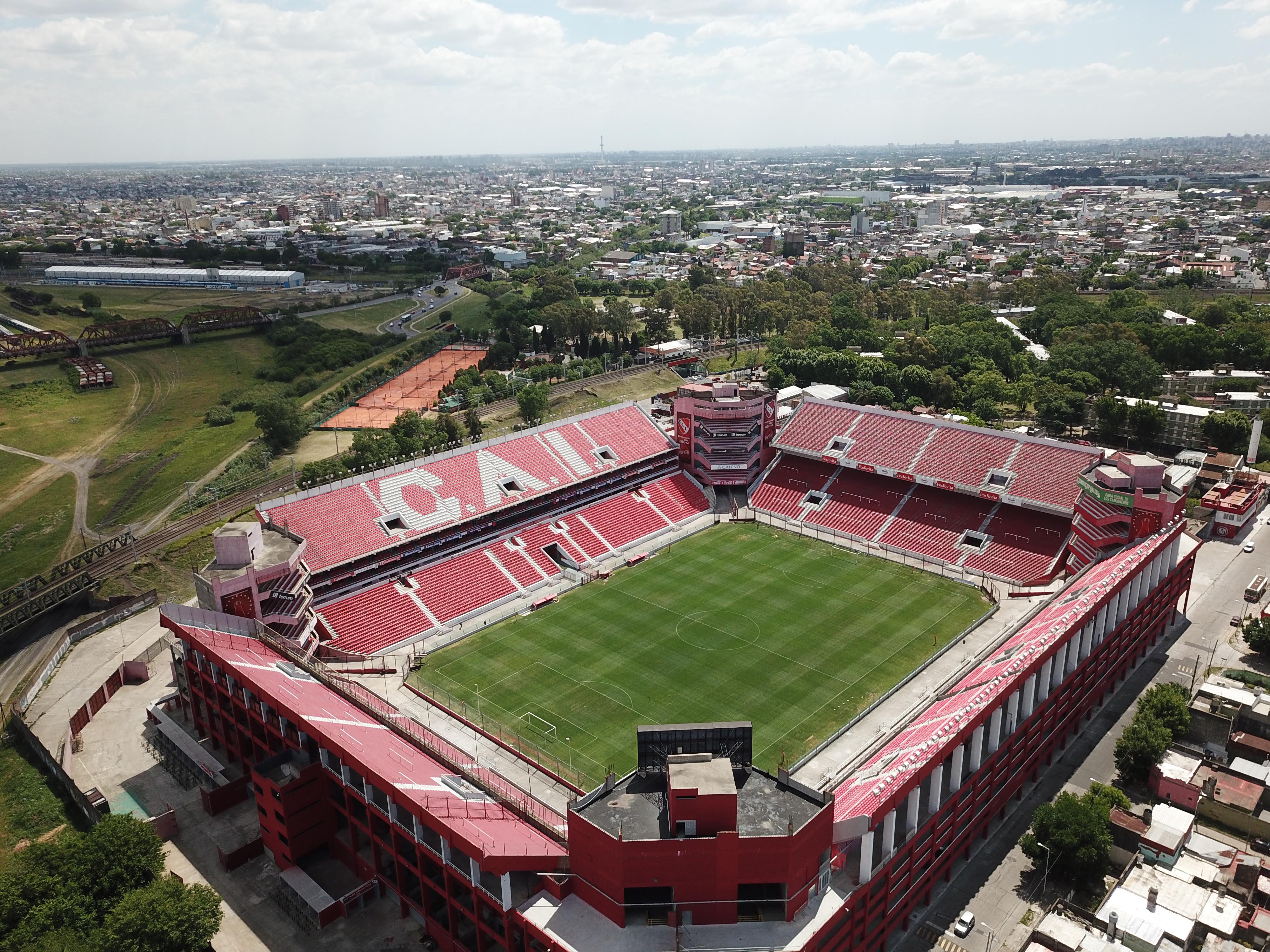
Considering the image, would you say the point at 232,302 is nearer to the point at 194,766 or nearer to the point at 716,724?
the point at 194,766

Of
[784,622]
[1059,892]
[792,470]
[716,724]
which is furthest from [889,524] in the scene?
[716,724]

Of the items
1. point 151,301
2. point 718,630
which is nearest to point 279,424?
point 718,630

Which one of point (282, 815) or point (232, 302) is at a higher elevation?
point (232, 302)

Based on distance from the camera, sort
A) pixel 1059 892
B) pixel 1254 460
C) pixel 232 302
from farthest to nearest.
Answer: pixel 232 302, pixel 1254 460, pixel 1059 892

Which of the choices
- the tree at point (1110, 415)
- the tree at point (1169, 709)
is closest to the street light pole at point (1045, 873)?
the tree at point (1169, 709)

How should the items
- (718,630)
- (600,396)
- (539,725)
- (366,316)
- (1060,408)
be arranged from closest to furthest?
(539,725), (718,630), (1060,408), (600,396), (366,316)

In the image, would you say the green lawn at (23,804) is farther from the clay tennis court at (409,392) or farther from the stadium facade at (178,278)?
the stadium facade at (178,278)

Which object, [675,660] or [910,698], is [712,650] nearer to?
[675,660]
